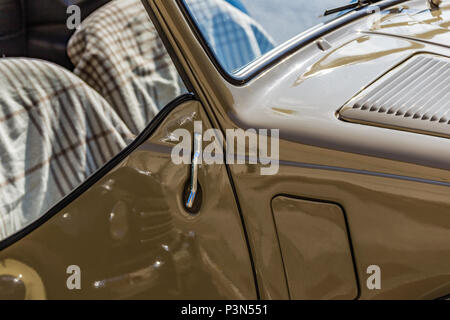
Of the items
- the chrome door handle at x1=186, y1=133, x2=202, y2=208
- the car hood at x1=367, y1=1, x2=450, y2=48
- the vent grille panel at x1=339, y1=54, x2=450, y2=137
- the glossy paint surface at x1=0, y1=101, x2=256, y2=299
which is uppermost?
the car hood at x1=367, y1=1, x2=450, y2=48

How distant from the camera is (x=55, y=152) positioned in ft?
5.93

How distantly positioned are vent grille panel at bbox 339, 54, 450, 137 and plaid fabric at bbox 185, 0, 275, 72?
349 mm

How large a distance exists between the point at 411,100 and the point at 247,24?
0.55m

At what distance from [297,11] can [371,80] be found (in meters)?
0.40

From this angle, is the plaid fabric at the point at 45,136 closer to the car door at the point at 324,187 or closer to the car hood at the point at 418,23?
the car door at the point at 324,187

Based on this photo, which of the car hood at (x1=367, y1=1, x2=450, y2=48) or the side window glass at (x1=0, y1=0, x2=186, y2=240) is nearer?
the side window glass at (x1=0, y1=0, x2=186, y2=240)

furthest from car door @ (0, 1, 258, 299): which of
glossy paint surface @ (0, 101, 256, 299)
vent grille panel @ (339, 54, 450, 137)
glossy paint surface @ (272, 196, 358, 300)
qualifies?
vent grille panel @ (339, 54, 450, 137)

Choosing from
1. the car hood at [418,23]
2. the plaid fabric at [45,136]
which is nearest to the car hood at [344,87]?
the car hood at [418,23]

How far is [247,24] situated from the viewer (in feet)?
6.33

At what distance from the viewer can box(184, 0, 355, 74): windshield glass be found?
179 centimetres

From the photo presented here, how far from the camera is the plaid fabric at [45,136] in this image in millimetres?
1742

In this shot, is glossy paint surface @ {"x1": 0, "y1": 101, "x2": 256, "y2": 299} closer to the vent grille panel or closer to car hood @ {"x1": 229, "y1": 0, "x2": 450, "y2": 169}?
car hood @ {"x1": 229, "y1": 0, "x2": 450, "y2": 169}

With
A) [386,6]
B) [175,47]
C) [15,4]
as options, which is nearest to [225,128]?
[175,47]
